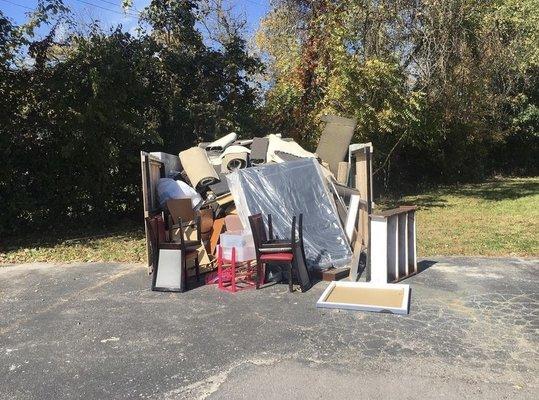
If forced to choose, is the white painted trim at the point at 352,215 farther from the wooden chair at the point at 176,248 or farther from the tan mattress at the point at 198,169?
the tan mattress at the point at 198,169

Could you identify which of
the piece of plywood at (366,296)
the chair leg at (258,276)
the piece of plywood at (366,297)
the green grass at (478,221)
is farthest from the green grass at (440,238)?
the chair leg at (258,276)

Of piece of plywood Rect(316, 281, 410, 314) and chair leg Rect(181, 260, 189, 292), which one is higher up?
chair leg Rect(181, 260, 189, 292)

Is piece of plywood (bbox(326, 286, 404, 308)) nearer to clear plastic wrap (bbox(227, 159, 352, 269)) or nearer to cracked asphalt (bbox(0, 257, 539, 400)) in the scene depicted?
cracked asphalt (bbox(0, 257, 539, 400))

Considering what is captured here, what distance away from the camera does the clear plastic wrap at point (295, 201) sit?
6981 millimetres

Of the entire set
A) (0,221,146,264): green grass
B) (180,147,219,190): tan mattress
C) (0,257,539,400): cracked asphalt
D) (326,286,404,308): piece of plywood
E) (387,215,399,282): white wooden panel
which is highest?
(180,147,219,190): tan mattress

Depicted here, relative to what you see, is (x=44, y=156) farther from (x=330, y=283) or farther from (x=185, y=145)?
(x=330, y=283)

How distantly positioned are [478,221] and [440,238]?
245cm

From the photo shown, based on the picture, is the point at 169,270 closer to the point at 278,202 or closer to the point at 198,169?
the point at 278,202

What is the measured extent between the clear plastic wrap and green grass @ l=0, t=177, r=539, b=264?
1.70m

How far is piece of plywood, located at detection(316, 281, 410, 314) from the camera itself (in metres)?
5.11

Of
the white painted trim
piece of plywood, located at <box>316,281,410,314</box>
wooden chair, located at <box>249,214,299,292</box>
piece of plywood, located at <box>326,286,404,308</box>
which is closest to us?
piece of plywood, located at <box>316,281,410,314</box>

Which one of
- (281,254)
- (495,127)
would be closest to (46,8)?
(281,254)

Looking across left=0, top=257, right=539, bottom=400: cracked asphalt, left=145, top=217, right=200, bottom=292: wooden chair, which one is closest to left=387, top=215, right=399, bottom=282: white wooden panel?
left=0, top=257, right=539, bottom=400: cracked asphalt

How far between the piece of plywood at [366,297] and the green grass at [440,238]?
2.29 metres
